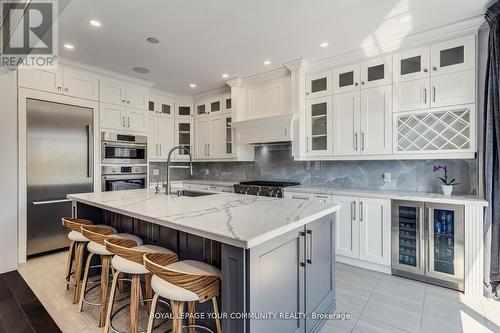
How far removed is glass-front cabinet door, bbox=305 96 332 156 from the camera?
3.47 meters

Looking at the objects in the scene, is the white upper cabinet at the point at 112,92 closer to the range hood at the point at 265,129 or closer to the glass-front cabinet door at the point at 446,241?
the range hood at the point at 265,129

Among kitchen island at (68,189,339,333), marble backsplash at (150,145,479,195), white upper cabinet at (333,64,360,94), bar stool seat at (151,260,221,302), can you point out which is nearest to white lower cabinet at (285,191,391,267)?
marble backsplash at (150,145,479,195)

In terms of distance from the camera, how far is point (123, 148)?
4121 mm

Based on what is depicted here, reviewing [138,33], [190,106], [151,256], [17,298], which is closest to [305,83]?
[138,33]

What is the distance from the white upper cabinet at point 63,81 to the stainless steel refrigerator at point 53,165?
0.21 m

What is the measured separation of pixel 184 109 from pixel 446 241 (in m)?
4.99

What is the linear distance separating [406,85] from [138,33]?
10.5 ft

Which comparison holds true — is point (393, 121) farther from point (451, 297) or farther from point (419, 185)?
point (451, 297)

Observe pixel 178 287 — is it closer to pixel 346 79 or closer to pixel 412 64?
pixel 346 79

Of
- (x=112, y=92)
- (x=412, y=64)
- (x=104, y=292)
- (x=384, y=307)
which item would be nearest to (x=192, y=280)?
(x=104, y=292)

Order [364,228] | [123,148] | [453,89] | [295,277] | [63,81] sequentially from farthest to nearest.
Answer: [123,148] < [63,81] < [364,228] < [453,89] < [295,277]

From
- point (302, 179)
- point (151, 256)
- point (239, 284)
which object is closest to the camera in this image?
point (239, 284)

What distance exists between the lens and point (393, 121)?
2.98m

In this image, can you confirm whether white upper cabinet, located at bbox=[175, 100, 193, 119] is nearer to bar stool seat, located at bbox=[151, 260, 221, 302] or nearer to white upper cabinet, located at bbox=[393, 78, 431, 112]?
white upper cabinet, located at bbox=[393, 78, 431, 112]
